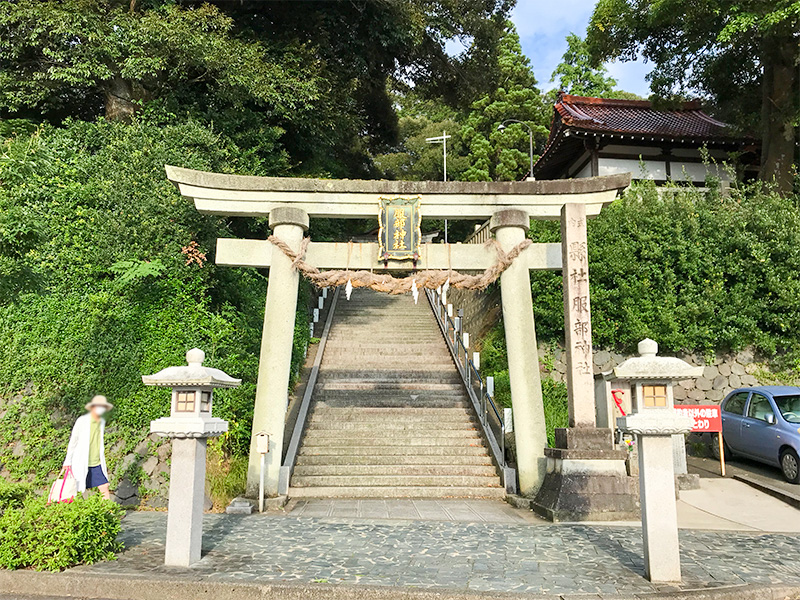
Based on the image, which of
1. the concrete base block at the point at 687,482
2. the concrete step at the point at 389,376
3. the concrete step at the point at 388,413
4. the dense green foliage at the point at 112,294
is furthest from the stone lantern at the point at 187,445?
the concrete base block at the point at 687,482

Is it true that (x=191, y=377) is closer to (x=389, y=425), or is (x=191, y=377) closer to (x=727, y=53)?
(x=389, y=425)

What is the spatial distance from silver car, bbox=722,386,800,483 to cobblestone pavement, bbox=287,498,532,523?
529 centimetres

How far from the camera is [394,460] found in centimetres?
1020

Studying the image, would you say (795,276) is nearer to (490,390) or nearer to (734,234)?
(734,234)

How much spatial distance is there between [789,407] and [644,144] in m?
10.4

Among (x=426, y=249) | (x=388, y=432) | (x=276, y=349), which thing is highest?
(x=426, y=249)

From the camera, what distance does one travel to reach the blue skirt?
6.82m

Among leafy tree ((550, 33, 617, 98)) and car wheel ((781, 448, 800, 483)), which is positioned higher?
leafy tree ((550, 33, 617, 98))

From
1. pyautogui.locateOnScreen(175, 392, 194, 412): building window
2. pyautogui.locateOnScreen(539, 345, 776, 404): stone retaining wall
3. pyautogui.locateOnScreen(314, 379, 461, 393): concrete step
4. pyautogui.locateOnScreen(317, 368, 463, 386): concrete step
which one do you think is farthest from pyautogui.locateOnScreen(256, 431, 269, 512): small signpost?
pyautogui.locateOnScreen(539, 345, 776, 404): stone retaining wall

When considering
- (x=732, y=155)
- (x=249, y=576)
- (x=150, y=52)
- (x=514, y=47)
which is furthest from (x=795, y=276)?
(x=514, y=47)

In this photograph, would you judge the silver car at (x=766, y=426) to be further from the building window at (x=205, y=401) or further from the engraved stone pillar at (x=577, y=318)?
the building window at (x=205, y=401)

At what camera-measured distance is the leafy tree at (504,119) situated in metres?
27.5

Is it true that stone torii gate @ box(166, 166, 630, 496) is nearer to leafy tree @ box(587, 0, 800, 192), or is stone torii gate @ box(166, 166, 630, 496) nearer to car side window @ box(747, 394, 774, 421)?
car side window @ box(747, 394, 774, 421)

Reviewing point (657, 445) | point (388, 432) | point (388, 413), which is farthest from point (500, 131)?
point (657, 445)
